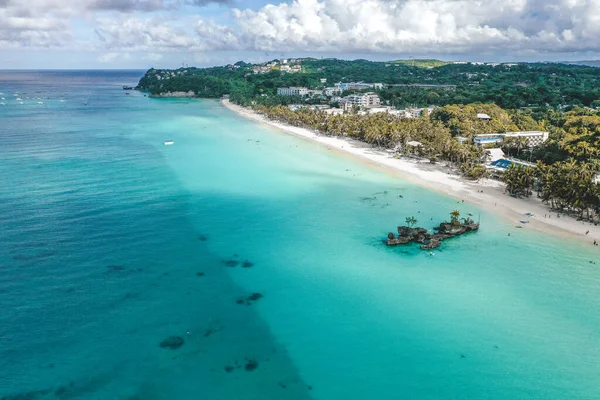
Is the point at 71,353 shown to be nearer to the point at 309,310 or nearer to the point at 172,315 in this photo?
the point at 172,315

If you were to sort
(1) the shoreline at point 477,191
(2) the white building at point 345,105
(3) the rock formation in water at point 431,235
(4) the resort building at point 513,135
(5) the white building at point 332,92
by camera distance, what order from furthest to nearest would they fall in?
(5) the white building at point 332,92, (2) the white building at point 345,105, (4) the resort building at point 513,135, (1) the shoreline at point 477,191, (3) the rock formation in water at point 431,235

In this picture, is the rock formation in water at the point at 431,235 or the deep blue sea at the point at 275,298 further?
the rock formation in water at the point at 431,235

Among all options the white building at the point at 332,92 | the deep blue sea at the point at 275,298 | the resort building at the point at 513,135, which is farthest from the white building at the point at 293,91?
the deep blue sea at the point at 275,298

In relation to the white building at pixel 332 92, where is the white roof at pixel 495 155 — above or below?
below

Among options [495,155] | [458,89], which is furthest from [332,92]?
[495,155]

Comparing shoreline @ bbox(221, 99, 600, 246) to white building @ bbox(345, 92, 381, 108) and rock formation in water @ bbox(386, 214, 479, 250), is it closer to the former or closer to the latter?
rock formation in water @ bbox(386, 214, 479, 250)

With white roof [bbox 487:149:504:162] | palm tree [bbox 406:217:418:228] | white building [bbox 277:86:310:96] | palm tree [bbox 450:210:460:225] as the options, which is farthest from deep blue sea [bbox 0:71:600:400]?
white building [bbox 277:86:310:96]

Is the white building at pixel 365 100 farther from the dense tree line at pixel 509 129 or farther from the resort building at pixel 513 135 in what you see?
the resort building at pixel 513 135

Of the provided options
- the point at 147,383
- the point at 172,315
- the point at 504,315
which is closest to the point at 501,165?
the point at 504,315

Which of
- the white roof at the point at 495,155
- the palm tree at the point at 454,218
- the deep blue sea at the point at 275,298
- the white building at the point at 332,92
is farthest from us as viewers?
the white building at the point at 332,92
